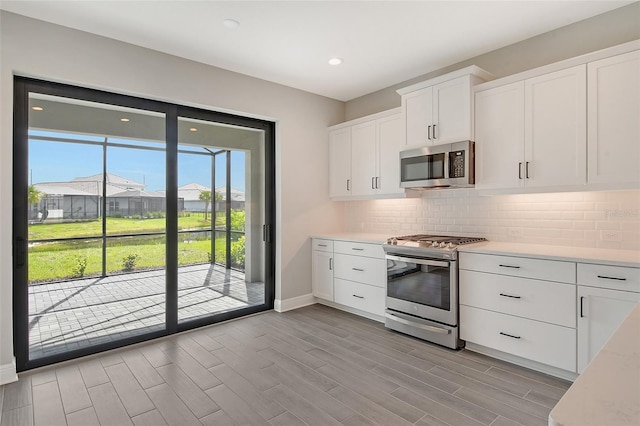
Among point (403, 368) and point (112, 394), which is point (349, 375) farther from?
point (112, 394)

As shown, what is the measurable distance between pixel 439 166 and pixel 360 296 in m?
1.75

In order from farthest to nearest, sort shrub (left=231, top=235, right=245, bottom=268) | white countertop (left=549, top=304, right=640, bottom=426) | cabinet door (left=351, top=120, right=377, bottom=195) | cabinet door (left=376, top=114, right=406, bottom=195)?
cabinet door (left=351, top=120, right=377, bottom=195), shrub (left=231, top=235, right=245, bottom=268), cabinet door (left=376, top=114, right=406, bottom=195), white countertop (left=549, top=304, right=640, bottom=426)

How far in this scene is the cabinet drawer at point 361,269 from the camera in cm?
392

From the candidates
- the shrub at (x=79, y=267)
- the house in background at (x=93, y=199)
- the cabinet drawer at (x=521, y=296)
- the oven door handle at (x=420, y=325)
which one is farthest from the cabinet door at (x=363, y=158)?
the shrub at (x=79, y=267)

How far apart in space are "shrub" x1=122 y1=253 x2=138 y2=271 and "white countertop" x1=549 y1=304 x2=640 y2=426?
3.67m

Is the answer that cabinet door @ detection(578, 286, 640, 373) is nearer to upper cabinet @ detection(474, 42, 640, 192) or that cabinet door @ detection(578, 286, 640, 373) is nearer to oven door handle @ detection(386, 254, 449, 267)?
upper cabinet @ detection(474, 42, 640, 192)

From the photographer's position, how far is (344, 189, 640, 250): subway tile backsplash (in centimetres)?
285

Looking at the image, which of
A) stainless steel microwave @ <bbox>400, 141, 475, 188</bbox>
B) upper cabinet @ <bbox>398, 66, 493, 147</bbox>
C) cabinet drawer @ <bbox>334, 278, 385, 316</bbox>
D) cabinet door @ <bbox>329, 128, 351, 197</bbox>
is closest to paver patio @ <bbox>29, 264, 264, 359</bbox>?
cabinet drawer @ <bbox>334, 278, 385, 316</bbox>

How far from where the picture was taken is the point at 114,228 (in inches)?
133

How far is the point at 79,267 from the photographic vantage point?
3.19 meters

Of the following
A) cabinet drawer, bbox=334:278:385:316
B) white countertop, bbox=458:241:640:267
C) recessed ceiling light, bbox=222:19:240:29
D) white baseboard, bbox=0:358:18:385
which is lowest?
white baseboard, bbox=0:358:18:385

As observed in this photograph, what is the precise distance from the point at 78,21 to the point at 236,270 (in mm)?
2859

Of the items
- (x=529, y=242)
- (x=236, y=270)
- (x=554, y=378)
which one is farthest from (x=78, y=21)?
(x=554, y=378)

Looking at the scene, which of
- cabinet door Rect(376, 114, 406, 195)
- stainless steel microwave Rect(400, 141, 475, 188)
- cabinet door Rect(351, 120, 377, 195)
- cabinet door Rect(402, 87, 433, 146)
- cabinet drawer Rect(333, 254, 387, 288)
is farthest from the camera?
cabinet door Rect(351, 120, 377, 195)
